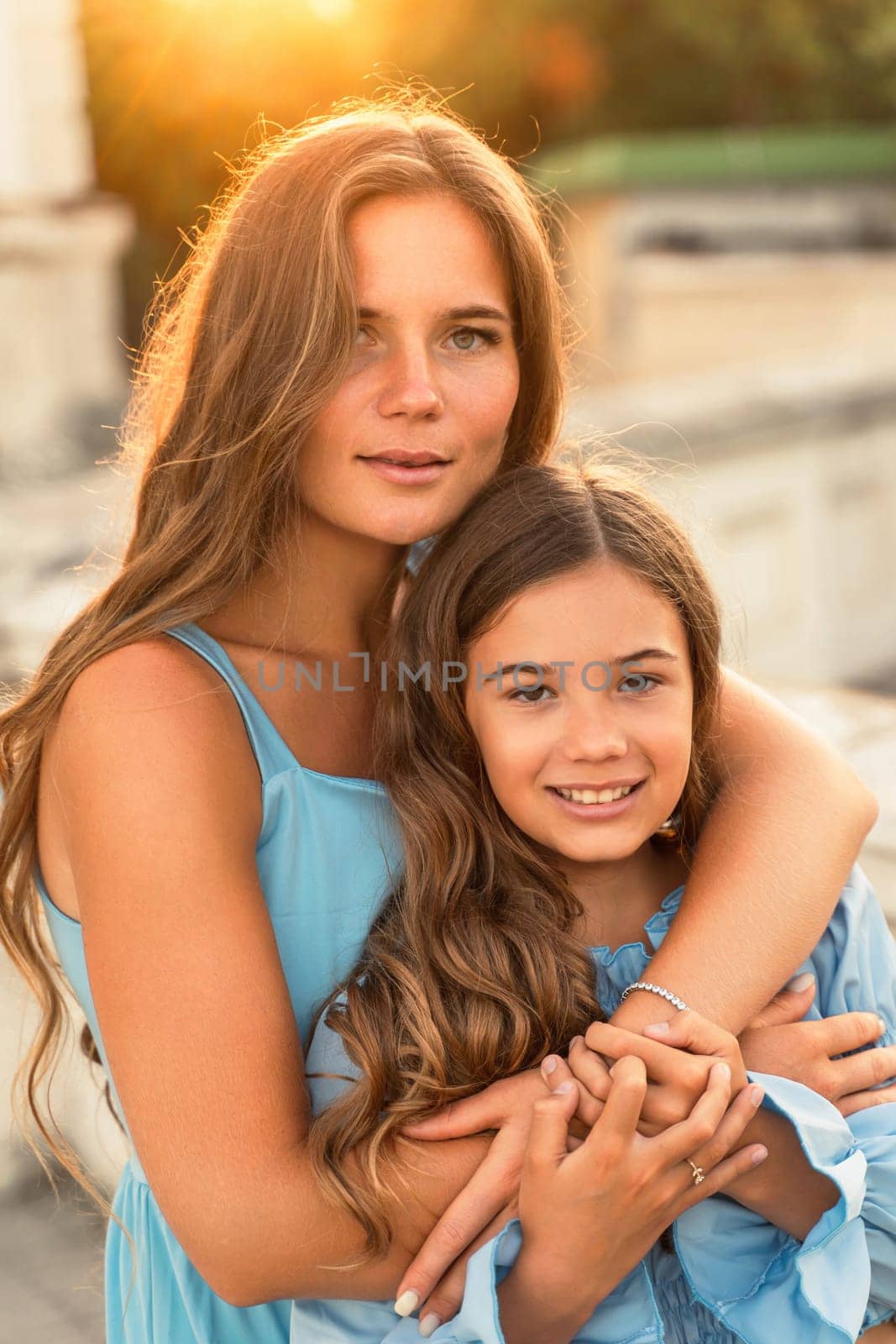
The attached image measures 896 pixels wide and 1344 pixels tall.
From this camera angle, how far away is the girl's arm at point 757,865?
1753mm

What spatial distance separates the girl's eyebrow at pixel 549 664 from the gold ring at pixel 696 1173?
0.63m

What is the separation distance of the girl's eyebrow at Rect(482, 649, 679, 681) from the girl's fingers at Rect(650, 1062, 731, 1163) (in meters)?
0.56

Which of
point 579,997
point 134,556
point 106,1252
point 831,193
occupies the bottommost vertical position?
point 106,1252

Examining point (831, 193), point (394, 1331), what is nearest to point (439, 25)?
point (831, 193)

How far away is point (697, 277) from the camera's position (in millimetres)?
11906

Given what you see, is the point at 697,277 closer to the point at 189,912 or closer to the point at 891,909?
the point at 891,909

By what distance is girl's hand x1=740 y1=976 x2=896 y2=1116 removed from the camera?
1754 mm

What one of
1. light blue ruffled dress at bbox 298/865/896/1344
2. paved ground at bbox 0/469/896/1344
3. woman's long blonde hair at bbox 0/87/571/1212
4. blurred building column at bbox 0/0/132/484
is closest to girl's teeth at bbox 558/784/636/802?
light blue ruffled dress at bbox 298/865/896/1344

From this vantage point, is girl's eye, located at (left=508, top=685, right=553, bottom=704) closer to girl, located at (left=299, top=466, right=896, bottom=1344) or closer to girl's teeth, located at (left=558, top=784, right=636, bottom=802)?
girl, located at (left=299, top=466, right=896, bottom=1344)

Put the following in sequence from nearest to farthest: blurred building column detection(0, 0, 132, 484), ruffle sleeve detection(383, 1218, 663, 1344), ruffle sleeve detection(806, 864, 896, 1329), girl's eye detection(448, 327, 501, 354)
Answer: ruffle sleeve detection(383, 1218, 663, 1344) < ruffle sleeve detection(806, 864, 896, 1329) < girl's eye detection(448, 327, 501, 354) < blurred building column detection(0, 0, 132, 484)

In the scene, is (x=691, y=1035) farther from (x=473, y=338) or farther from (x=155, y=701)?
(x=473, y=338)

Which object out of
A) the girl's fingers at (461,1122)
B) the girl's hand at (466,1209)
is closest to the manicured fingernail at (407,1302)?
the girl's hand at (466,1209)

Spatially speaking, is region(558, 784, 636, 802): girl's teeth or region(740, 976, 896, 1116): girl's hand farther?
region(558, 784, 636, 802): girl's teeth

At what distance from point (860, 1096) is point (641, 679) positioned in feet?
1.98
